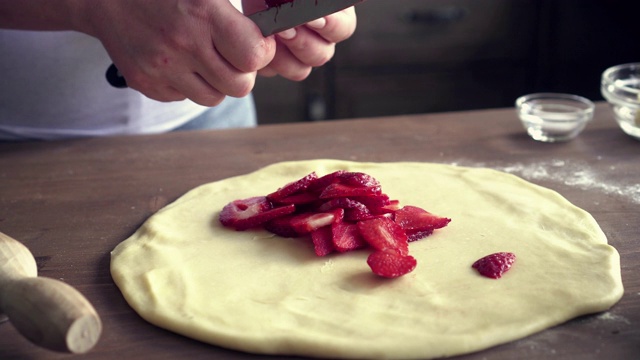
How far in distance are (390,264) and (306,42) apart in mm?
621

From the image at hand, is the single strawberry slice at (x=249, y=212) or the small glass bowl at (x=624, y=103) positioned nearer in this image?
the single strawberry slice at (x=249, y=212)

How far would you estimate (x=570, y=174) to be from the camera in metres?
1.57

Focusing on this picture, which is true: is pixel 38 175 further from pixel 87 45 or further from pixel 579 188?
→ pixel 579 188

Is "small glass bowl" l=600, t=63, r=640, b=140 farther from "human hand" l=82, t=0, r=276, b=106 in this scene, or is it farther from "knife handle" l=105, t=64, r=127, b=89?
"knife handle" l=105, t=64, r=127, b=89

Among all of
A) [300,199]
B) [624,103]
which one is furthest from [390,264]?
[624,103]

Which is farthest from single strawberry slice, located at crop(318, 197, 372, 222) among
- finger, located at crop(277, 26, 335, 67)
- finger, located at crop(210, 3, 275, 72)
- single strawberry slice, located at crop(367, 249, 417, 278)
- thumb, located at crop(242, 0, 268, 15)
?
thumb, located at crop(242, 0, 268, 15)

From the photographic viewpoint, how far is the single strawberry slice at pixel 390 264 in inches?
43.8

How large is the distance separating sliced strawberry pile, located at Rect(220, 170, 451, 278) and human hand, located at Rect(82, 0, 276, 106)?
24cm

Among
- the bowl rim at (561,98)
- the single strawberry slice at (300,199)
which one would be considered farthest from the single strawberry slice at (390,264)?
the bowl rim at (561,98)

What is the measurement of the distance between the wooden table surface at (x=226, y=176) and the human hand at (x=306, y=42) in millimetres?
221

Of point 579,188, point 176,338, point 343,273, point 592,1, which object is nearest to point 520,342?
point 343,273

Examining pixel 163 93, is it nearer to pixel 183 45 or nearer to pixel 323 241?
pixel 183 45

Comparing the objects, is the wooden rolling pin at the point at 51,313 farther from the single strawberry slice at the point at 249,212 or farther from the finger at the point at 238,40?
the finger at the point at 238,40

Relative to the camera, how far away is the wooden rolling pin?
0.85 meters
